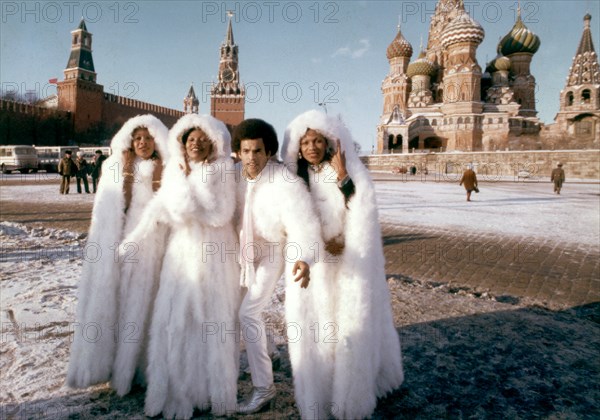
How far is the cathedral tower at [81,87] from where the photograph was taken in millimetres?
56281

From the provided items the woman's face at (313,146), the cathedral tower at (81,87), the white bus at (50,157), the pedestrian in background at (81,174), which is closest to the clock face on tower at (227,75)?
the cathedral tower at (81,87)

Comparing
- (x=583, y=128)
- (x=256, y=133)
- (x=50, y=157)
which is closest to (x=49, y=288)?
(x=256, y=133)

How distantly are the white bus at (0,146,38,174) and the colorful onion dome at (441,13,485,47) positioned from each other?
1912 inches

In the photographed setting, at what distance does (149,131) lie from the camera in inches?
103

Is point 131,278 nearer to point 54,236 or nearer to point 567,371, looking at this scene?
point 567,371

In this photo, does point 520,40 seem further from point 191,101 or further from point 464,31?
point 191,101

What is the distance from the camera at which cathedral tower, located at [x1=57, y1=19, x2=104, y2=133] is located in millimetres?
56281

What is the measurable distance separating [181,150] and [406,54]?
59912 mm

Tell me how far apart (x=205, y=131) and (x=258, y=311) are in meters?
1.14

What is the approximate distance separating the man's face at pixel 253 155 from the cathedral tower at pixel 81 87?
63802 mm

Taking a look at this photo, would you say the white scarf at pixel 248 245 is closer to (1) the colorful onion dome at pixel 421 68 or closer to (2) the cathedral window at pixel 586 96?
(2) the cathedral window at pixel 586 96

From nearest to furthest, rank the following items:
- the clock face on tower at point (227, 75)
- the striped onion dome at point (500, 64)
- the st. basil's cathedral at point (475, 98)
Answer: the st. basil's cathedral at point (475, 98)
the striped onion dome at point (500, 64)
the clock face on tower at point (227, 75)

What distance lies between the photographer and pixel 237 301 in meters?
2.32

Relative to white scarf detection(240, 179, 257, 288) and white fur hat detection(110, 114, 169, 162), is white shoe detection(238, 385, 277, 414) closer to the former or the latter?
white scarf detection(240, 179, 257, 288)
